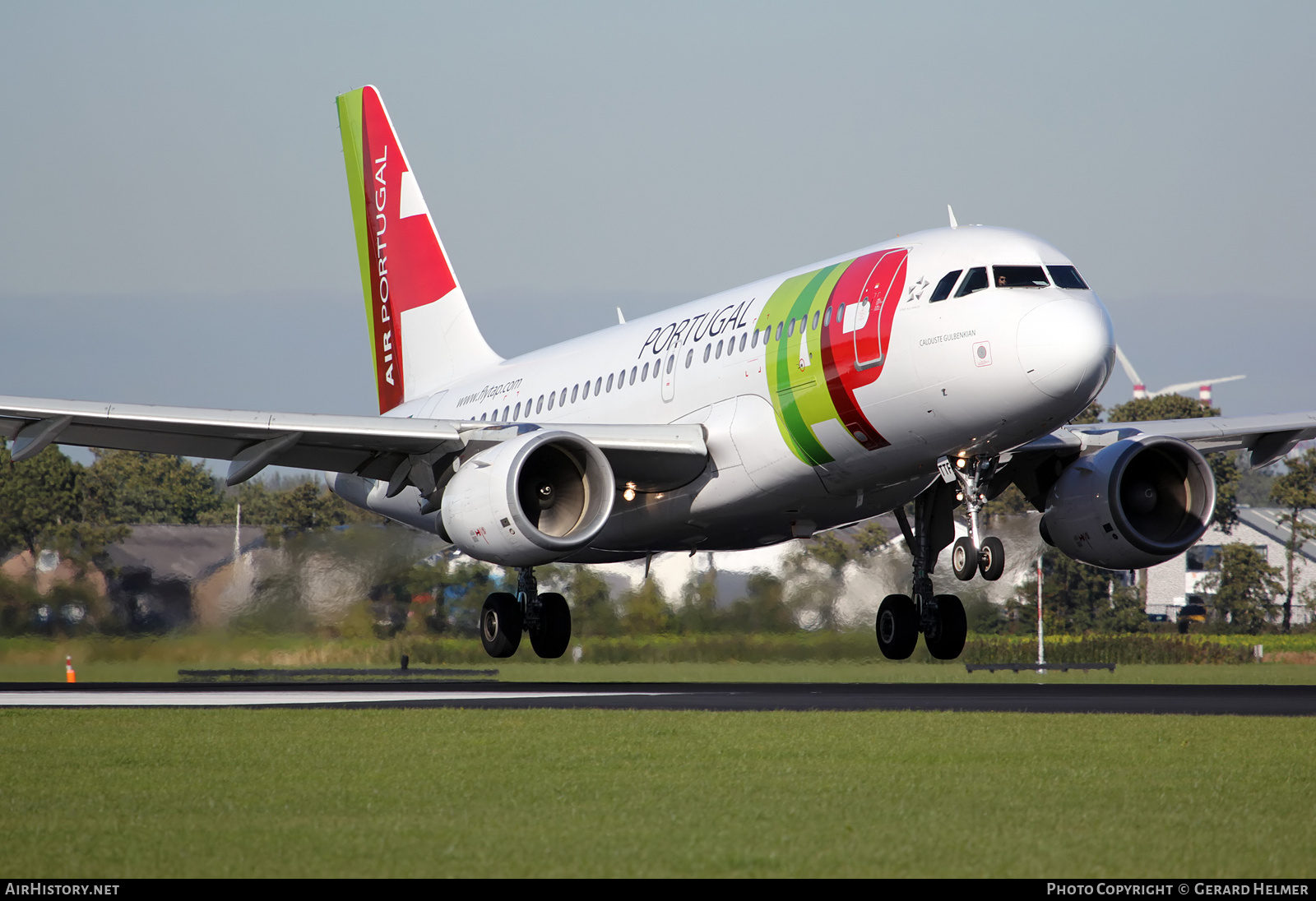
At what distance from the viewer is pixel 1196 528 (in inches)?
930

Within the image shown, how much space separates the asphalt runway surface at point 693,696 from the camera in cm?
1967

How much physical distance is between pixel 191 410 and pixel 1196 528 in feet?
50.7

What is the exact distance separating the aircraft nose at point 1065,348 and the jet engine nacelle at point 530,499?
6.24m

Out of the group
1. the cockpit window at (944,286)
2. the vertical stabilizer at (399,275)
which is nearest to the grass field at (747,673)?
the vertical stabilizer at (399,275)

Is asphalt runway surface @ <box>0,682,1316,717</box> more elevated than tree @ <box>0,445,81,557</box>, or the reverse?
tree @ <box>0,445,81,557</box>

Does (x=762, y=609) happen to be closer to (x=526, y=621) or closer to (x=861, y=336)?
(x=526, y=621)

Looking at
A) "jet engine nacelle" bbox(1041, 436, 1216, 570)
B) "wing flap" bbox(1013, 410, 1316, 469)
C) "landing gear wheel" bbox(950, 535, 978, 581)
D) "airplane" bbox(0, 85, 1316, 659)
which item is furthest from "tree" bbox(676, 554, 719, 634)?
"landing gear wheel" bbox(950, 535, 978, 581)

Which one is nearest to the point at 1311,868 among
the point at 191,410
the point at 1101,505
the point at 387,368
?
the point at 1101,505

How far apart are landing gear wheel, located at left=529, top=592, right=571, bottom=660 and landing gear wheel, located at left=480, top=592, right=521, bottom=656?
832 millimetres

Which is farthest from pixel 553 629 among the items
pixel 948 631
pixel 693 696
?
pixel 948 631

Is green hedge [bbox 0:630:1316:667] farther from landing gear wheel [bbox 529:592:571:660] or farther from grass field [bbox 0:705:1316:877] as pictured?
grass field [bbox 0:705:1316:877]

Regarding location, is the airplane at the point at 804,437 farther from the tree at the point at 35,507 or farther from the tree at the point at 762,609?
the tree at the point at 35,507

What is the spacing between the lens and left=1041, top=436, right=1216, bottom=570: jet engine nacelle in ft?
77.2

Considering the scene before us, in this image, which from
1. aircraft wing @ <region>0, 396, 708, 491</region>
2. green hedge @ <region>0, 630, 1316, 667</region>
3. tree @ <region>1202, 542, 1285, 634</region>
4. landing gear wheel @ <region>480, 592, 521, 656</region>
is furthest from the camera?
tree @ <region>1202, 542, 1285, 634</region>
